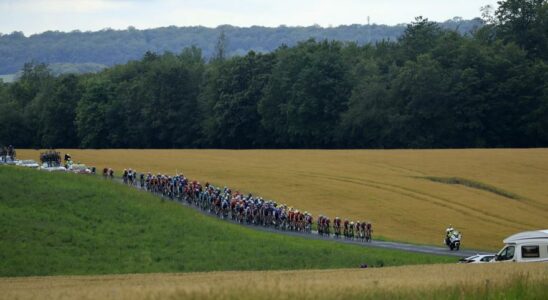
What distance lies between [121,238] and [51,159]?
2898 centimetres

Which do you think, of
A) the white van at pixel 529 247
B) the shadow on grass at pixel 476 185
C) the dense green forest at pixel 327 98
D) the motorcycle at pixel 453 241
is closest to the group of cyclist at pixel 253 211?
the motorcycle at pixel 453 241

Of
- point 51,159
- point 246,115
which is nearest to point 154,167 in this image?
point 51,159

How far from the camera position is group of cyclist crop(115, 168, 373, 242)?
198ft

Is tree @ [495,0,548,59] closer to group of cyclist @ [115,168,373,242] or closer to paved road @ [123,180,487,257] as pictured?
group of cyclist @ [115,168,373,242]

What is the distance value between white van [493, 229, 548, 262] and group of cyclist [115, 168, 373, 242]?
17.8m

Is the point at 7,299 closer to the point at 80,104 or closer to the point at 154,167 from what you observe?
the point at 154,167

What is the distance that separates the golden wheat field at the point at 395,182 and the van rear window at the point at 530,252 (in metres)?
16.8

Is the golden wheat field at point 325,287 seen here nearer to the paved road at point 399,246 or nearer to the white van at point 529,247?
the white van at point 529,247

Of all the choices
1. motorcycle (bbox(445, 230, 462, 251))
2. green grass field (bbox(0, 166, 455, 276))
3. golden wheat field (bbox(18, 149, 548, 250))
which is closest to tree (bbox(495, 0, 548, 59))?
golden wheat field (bbox(18, 149, 548, 250))

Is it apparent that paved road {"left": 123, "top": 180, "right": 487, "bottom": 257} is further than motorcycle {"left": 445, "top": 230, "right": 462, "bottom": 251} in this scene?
No

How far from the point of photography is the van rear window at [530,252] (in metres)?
40.4

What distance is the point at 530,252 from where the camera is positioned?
4056 cm

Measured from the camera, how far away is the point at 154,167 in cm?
8825

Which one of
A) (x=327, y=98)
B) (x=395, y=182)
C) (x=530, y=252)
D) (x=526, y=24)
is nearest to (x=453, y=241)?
(x=530, y=252)
